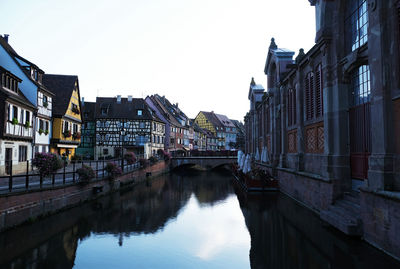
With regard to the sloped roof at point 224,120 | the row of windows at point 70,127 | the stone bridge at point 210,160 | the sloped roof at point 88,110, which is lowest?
the stone bridge at point 210,160

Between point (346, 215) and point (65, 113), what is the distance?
2904 cm

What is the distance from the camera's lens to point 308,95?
18797 millimetres

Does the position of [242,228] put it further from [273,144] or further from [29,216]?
[273,144]

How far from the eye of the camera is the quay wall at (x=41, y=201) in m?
11.8

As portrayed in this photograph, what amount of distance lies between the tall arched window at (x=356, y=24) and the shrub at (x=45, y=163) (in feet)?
53.5

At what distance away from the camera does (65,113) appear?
31.0 m

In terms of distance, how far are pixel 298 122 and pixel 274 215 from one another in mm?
7438

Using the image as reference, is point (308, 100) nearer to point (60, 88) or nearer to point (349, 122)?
point (349, 122)

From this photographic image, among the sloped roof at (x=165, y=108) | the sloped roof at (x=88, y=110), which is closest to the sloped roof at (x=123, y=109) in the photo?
the sloped roof at (x=88, y=110)

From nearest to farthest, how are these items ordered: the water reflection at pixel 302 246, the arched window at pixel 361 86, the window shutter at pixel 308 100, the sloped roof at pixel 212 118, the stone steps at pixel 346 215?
1. the water reflection at pixel 302 246
2. the stone steps at pixel 346 215
3. the arched window at pixel 361 86
4. the window shutter at pixel 308 100
5. the sloped roof at pixel 212 118

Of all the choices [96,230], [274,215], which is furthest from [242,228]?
[96,230]

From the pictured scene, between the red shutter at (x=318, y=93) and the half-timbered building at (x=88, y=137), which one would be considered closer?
the red shutter at (x=318, y=93)

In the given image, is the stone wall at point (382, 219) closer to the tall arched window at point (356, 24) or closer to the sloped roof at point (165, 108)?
the tall arched window at point (356, 24)

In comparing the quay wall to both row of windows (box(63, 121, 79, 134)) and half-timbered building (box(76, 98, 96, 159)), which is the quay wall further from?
half-timbered building (box(76, 98, 96, 159))
